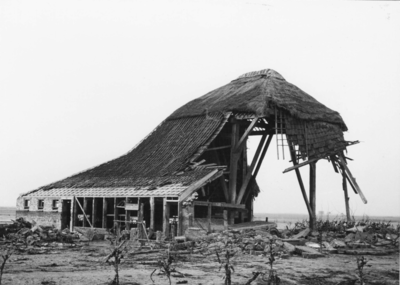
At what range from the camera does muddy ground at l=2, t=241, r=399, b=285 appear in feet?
40.3

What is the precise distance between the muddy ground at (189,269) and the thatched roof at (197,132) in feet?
23.3

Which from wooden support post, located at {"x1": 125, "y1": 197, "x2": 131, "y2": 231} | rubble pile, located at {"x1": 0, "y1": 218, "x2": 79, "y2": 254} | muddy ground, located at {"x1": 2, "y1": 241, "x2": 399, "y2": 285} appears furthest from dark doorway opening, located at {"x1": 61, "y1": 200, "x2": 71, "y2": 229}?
muddy ground, located at {"x1": 2, "y1": 241, "x2": 399, "y2": 285}

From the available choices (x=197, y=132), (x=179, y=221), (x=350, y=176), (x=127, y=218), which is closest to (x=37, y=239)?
(x=127, y=218)

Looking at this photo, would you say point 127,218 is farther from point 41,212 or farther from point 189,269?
point 189,269

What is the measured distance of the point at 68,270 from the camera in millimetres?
13828

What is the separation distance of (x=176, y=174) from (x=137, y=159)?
5.57 meters

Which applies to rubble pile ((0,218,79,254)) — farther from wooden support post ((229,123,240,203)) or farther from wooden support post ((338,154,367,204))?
wooden support post ((338,154,367,204))

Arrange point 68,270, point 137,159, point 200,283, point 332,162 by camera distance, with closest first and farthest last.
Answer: point 200,283
point 68,270
point 332,162
point 137,159

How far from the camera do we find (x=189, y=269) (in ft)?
46.3

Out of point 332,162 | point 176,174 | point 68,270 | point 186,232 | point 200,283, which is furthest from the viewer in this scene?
point 332,162

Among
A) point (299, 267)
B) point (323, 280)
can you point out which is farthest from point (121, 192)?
point (323, 280)

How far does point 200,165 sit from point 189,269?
11.9m

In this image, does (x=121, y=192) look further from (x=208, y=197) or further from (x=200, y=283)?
(x=200, y=283)

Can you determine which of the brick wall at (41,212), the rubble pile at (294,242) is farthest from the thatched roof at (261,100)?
the brick wall at (41,212)
